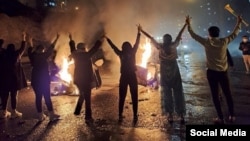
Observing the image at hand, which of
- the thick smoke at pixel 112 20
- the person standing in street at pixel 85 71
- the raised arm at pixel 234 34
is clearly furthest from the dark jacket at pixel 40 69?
the thick smoke at pixel 112 20

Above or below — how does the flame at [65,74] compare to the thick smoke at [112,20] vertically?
below

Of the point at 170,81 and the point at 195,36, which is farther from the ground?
the point at 195,36

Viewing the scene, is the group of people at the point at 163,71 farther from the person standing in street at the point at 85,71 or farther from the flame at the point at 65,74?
the flame at the point at 65,74

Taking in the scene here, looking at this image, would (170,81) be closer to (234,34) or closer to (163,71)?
(163,71)

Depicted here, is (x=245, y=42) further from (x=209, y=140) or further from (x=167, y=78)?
(x=209, y=140)

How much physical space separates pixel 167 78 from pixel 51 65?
5.33 m

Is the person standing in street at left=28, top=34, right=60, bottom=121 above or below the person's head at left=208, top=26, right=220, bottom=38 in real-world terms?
below

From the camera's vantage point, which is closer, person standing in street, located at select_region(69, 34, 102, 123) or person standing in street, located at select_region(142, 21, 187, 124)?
person standing in street, located at select_region(142, 21, 187, 124)

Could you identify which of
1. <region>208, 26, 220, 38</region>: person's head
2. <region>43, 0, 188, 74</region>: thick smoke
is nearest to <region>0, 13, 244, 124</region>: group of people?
<region>208, 26, 220, 38</region>: person's head

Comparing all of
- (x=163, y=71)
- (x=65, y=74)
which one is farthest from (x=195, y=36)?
(x=65, y=74)

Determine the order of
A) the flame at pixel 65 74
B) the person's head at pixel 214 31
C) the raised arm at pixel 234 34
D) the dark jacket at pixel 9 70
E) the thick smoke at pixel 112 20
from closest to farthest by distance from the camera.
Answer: the person's head at pixel 214 31
the raised arm at pixel 234 34
the dark jacket at pixel 9 70
the flame at pixel 65 74
the thick smoke at pixel 112 20

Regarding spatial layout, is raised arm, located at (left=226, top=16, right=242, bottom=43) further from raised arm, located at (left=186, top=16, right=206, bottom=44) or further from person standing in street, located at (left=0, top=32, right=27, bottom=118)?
person standing in street, located at (left=0, top=32, right=27, bottom=118)

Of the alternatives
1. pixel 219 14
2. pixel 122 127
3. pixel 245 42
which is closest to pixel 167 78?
pixel 122 127

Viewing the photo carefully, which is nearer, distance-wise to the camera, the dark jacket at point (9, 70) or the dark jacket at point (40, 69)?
the dark jacket at point (40, 69)
